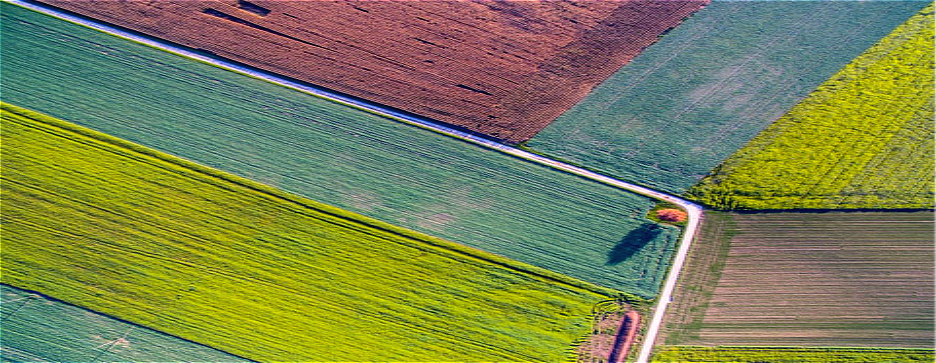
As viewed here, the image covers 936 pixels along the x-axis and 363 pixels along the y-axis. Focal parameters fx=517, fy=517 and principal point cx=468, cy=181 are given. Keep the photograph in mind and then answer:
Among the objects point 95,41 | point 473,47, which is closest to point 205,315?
point 95,41

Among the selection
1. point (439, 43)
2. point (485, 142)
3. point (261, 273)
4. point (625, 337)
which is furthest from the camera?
point (439, 43)

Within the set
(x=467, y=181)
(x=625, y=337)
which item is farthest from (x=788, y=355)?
(x=467, y=181)

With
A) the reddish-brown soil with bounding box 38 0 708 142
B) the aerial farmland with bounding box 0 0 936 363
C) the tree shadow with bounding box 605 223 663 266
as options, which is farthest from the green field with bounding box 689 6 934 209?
the reddish-brown soil with bounding box 38 0 708 142

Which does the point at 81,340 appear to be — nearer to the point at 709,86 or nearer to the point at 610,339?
the point at 610,339

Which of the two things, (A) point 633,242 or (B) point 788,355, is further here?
(A) point 633,242

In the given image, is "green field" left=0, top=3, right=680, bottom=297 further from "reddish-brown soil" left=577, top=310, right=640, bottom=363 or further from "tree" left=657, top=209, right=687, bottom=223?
"reddish-brown soil" left=577, top=310, right=640, bottom=363

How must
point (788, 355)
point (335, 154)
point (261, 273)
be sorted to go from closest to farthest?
point (788, 355)
point (261, 273)
point (335, 154)

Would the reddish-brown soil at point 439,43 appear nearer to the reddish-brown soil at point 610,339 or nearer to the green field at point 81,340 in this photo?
the reddish-brown soil at point 610,339
